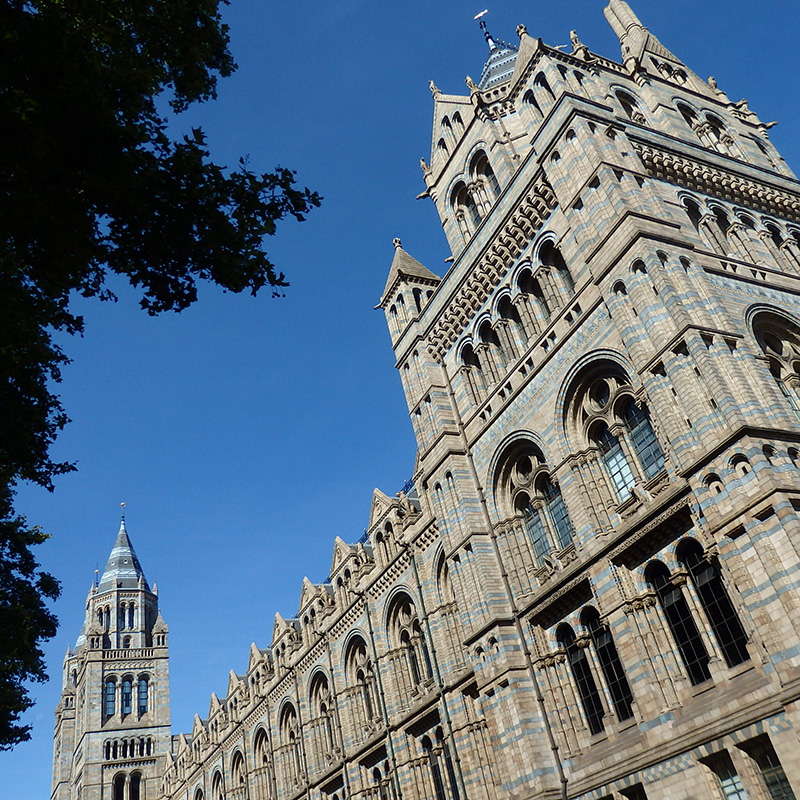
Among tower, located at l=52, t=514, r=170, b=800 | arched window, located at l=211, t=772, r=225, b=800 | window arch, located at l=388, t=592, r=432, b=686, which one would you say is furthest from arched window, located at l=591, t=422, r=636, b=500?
tower, located at l=52, t=514, r=170, b=800

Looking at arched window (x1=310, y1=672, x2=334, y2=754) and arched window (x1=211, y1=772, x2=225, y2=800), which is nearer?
arched window (x1=310, y1=672, x2=334, y2=754)

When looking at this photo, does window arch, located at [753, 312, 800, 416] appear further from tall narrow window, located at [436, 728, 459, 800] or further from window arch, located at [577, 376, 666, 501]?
tall narrow window, located at [436, 728, 459, 800]

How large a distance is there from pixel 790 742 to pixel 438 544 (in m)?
15.2

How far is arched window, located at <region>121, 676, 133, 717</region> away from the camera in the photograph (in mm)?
73125

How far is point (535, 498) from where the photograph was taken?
894 inches

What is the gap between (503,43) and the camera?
40.7 meters

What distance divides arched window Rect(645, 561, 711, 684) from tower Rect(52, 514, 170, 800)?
63934 millimetres

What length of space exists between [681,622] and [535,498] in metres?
6.05

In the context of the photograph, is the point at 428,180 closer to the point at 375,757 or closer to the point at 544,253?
the point at 544,253

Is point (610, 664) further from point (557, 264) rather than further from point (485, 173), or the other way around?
point (485, 173)

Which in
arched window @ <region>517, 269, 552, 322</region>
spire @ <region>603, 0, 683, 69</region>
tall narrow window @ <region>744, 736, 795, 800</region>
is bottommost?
tall narrow window @ <region>744, 736, 795, 800</region>

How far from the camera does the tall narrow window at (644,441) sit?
19.1 meters

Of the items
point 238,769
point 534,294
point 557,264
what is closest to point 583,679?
point 534,294

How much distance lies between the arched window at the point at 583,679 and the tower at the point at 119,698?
60224mm
